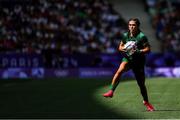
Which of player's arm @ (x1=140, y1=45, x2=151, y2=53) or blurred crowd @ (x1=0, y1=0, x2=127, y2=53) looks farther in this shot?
blurred crowd @ (x1=0, y1=0, x2=127, y2=53)

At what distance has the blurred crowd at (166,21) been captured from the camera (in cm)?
3209

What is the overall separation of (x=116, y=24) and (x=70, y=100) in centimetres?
1773

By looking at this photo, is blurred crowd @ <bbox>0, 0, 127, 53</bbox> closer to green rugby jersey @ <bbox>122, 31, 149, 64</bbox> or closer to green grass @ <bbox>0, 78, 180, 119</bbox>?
green grass @ <bbox>0, 78, 180, 119</bbox>

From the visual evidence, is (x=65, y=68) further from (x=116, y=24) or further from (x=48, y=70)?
(x=116, y=24)

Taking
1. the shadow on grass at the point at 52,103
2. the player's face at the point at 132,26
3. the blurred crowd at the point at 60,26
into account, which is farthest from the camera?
the blurred crowd at the point at 60,26

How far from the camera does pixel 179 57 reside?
29.5 m

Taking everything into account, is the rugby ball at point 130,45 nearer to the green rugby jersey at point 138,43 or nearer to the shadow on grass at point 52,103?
the green rugby jersey at point 138,43

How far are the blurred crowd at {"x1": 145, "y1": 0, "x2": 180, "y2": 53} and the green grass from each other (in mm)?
10818

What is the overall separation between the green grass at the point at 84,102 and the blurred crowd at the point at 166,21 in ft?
35.5

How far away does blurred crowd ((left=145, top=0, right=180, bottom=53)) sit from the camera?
32094 mm

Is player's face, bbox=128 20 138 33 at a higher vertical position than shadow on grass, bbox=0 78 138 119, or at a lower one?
higher

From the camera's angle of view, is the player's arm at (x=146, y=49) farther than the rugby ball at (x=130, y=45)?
No

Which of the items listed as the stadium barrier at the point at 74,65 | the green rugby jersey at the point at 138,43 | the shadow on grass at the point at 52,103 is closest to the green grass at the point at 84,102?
the shadow on grass at the point at 52,103

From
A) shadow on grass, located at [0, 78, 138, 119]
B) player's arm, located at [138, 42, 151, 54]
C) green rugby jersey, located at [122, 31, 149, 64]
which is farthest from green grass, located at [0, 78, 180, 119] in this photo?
player's arm, located at [138, 42, 151, 54]
